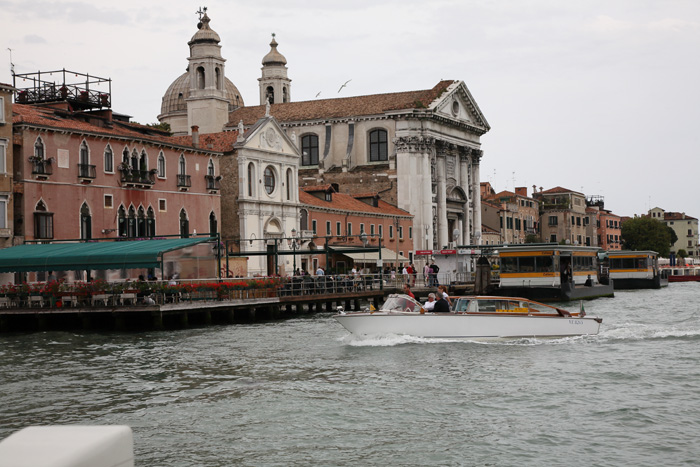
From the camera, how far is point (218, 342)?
2720cm

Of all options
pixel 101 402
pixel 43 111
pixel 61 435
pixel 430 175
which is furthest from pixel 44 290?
pixel 430 175

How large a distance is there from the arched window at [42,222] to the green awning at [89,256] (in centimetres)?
332

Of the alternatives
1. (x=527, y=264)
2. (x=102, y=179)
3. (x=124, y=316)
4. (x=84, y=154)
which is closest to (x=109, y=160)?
(x=102, y=179)

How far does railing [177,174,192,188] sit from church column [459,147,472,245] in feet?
123

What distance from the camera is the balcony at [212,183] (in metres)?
50.2

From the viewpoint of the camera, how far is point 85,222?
42.8 metres

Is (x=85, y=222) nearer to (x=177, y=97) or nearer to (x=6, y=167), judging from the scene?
(x=6, y=167)

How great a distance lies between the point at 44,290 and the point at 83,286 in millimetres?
1430

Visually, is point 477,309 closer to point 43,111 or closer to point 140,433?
point 140,433

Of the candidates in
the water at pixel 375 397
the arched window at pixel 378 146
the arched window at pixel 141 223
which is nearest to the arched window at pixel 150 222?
the arched window at pixel 141 223

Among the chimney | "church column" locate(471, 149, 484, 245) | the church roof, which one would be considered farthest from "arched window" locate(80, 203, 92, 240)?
"church column" locate(471, 149, 484, 245)

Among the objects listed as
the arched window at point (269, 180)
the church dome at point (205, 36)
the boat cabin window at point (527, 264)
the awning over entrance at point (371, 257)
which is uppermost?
the church dome at point (205, 36)

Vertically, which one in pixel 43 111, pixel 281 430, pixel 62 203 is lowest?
pixel 281 430

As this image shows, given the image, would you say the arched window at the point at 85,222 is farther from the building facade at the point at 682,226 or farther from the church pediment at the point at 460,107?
the building facade at the point at 682,226
